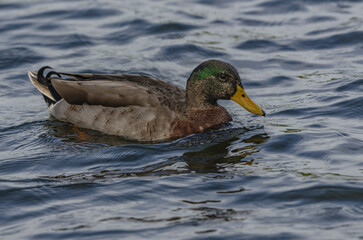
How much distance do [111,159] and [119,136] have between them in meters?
0.94

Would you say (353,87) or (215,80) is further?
(353,87)

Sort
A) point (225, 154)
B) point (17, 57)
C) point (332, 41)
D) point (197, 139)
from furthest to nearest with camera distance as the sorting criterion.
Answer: point (332, 41) → point (17, 57) → point (197, 139) → point (225, 154)

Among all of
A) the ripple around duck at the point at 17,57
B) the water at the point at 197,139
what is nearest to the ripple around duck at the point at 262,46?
the water at the point at 197,139

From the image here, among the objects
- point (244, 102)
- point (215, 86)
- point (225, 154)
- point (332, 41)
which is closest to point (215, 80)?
point (215, 86)

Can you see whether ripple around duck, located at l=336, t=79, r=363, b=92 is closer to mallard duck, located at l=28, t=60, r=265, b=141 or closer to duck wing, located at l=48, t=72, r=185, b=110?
mallard duck, located at l=28, t=60, r=265, b=141

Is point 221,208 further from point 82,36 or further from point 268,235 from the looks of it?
point 82,36

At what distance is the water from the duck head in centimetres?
43

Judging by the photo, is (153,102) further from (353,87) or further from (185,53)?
(185,53)

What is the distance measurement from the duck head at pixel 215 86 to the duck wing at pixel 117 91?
25cm

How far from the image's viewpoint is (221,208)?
625 centimetres

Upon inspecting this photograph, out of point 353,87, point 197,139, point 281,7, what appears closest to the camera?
point 197,139

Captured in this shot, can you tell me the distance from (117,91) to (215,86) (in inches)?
51.7

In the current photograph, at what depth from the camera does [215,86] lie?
873 centimetres

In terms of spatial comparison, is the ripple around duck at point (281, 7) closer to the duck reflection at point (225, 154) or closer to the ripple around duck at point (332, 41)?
the ripple around duck at point (332, 41)
